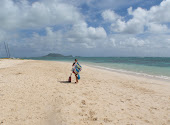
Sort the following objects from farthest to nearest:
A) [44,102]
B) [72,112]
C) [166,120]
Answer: [44,102] → [72,112] → [166,120]

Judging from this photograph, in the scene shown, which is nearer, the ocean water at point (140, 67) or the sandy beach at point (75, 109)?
the sandy beach at point (75, 109)

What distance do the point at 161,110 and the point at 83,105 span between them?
395cm

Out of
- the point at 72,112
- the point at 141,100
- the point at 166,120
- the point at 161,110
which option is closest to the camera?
the point at 166,120

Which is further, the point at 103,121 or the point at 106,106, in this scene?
the point at 106,106

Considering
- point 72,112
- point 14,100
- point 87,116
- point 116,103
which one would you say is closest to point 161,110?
point 116,103

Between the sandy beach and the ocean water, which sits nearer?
the sandy beach

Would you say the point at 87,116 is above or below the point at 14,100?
below

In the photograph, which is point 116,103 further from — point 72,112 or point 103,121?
point 72,112

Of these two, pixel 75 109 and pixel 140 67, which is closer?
pixel 75 109

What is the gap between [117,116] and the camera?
5.01 metres

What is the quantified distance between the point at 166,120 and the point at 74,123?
3909mm

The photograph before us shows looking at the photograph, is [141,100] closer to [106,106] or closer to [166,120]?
[166,120]

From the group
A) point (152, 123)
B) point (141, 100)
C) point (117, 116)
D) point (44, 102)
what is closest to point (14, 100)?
point (44, 102)

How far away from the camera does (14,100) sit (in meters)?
6.01
